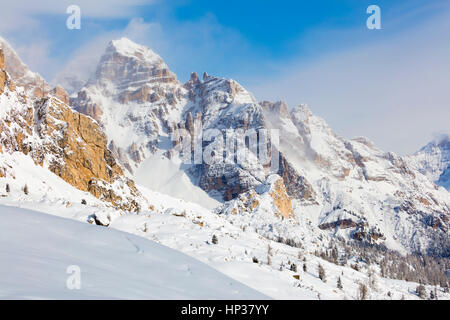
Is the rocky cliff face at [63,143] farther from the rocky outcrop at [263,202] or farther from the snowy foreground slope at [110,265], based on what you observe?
the rocky outcrop at [263,202]

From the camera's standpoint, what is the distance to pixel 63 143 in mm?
64188

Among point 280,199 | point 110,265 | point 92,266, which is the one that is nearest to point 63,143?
point 110,265

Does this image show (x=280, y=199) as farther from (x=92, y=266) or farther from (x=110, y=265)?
(x=92, y=266)

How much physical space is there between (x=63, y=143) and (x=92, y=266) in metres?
62.3

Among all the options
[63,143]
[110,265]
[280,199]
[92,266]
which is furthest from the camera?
[280,199]

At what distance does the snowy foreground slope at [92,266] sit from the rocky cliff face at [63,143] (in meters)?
44.6

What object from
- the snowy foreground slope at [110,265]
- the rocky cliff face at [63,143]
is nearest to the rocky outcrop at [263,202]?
the rocky cliff face at [63,143]

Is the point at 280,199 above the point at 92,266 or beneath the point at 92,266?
above

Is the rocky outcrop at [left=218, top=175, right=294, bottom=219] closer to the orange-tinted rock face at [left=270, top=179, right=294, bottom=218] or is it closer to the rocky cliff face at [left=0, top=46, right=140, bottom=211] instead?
the orange-tinted rock face at [left=270, top=179, right=294, bottom=218]

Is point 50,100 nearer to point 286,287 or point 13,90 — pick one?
point 13,90

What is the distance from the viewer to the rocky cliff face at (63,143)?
54.8 meters

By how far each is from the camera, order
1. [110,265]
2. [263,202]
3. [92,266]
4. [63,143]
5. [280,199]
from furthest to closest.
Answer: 1. [280,199]
2. [263,202]
3. [63,143]
4. [110,265]
5. [92,266]

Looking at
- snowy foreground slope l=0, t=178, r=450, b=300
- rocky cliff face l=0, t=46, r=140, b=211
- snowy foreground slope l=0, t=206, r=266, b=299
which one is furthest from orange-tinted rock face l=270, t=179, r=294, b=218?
snowy foreground slope l=0, t=206, r=266, b=299
